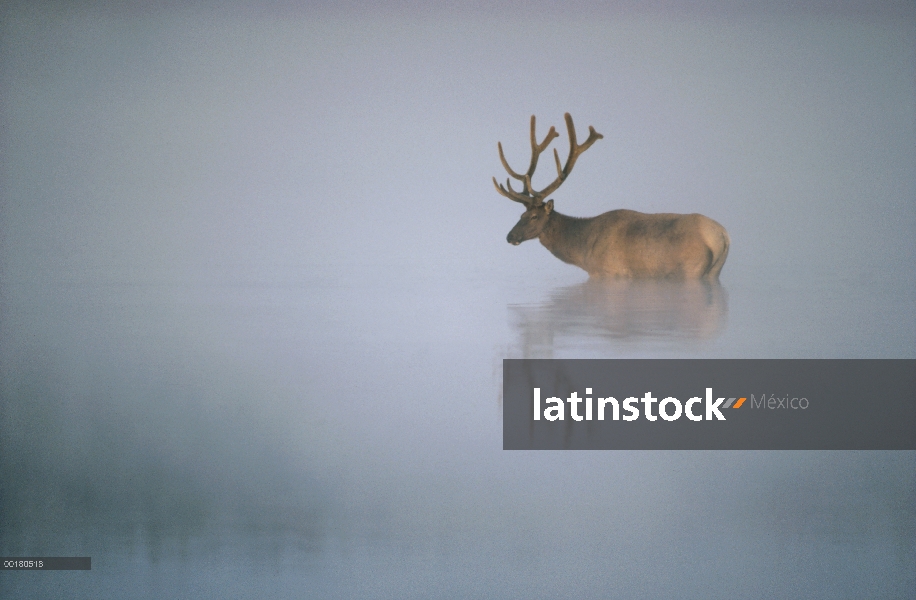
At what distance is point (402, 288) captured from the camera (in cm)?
457

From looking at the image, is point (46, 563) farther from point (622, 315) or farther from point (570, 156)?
point (570, 156)

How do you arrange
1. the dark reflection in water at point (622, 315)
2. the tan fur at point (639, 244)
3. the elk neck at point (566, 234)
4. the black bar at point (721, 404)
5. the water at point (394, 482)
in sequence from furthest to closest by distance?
the elk neck at point (566, 234) < the tan fur at point (639, 244) < the dark reflection in water at point (622, 315) < the black bar at point (721, 404) < the water at point (394, 482)

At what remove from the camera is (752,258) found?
4695 millimetres

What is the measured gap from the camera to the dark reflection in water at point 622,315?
10.3 feet

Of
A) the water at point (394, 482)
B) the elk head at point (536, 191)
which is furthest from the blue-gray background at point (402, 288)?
the elk head at point (536, 191)

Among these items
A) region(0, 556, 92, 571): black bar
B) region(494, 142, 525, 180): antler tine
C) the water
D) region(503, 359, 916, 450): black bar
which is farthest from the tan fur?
region(0, 556, 92, 571): black bar

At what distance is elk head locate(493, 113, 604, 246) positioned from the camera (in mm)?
4477

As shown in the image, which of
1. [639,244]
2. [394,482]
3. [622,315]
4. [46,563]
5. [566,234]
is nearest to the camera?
[46,563]

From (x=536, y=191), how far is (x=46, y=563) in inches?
122

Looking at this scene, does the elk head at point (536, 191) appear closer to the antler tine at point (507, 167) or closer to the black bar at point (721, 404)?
the antler tine at point (507, 167)

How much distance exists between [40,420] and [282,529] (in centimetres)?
112

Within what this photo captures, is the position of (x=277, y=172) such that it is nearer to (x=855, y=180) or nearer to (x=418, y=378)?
(x=418, y=378)

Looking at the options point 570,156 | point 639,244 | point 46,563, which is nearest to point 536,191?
point 570,156

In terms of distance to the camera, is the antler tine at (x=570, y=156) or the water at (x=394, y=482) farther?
the antler tine at (x=570, y=156)
